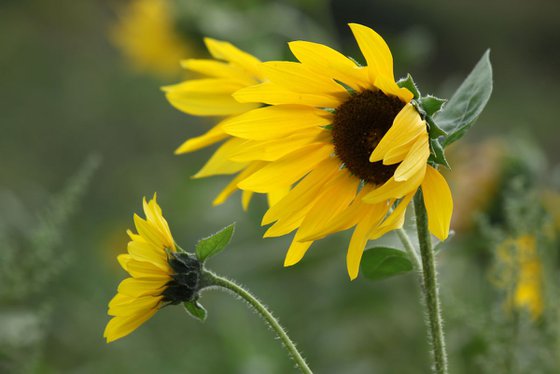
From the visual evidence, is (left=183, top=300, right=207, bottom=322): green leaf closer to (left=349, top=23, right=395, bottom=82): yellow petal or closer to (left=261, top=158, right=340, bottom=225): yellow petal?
(left=261, top=158, right=340, bottom=225): yellow petal

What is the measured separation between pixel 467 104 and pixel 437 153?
5 centimetres

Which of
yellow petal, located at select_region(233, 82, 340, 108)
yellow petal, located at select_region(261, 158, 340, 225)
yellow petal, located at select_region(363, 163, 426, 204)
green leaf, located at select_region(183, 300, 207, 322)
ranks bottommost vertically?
green leaf, located at select_region(183, 300, 207, 322)

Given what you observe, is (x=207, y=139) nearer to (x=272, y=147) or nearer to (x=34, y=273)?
(x=272, y=147)

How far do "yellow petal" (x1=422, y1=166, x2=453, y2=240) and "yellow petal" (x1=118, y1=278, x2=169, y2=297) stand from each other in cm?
15

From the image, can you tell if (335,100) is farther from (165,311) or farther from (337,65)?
(165,311)

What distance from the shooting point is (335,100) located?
1.73 ft

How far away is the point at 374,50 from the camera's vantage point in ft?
1.51

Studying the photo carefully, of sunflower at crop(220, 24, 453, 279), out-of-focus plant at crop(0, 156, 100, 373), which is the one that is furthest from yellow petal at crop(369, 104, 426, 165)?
out-of-focus plant at crop(0, 156, 100, 373)

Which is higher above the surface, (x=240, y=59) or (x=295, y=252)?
(x=240, y=59)

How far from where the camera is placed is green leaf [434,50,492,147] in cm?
49

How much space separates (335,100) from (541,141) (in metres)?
3.67

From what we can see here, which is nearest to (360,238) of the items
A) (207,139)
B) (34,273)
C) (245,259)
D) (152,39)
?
(207,139)

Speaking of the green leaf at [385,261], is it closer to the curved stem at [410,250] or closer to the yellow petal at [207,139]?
the curved stem at [410,250]

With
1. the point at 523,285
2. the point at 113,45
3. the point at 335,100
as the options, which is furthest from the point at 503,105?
the point at 335,100
